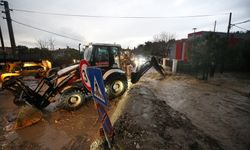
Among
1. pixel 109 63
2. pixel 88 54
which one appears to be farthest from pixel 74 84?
pixel 109 63

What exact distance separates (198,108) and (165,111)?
1609 mm

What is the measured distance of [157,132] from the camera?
332 centimetres

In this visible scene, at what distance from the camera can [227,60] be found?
43.8 ft

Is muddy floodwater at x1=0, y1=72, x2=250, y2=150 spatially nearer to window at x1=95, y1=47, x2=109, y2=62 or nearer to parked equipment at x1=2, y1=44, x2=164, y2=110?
parked equipment at x1=2, y1=44, x2=164, y2=110

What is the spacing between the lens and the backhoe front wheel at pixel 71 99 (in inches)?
189

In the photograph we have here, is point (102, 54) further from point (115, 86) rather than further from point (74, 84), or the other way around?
point (74, 84)

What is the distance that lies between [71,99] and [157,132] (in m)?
3.41

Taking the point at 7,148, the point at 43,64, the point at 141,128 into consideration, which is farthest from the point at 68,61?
the point at 141,128

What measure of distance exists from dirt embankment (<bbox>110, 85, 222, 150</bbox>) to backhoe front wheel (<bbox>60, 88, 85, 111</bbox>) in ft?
6.48

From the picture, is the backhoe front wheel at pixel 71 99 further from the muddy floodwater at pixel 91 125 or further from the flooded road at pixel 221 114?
the flooded road at pixel 221 114

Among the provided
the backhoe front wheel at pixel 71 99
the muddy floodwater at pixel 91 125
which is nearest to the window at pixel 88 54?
the backhoe front wheel at pixel 71 99

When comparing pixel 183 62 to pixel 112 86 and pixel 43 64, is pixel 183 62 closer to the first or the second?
pixel 112 86

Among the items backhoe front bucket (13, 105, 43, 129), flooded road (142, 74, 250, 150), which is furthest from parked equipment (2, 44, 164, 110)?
flooded road (142, 74, 250, 150)

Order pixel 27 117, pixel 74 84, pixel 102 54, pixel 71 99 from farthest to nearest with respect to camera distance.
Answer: pixel 102 54 < pixel 74 84 < pixel 71 99 < pixel 27 117
